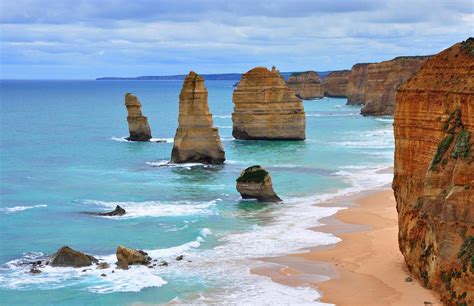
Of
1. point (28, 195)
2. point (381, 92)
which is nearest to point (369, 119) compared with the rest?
point (381, 92)

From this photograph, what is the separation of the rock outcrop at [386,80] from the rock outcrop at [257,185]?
7985 cm

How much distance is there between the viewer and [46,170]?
198 feet

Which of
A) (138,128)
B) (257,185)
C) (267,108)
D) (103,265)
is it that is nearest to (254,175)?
(257,185)

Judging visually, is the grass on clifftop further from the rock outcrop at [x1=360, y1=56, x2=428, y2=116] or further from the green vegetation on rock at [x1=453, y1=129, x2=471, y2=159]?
the rock outcrop at [x1=360, y1=56, x2=428, y2=116]

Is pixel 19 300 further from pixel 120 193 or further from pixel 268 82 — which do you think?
pixel 268 82

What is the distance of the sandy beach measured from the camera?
26072mm

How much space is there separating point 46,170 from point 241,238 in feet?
94.4

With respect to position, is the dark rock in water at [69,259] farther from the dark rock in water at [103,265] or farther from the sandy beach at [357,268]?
the sandy beach at [357,268]

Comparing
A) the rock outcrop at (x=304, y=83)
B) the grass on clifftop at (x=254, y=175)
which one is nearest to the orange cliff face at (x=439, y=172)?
the grass on clifftop at (x=254, y=175)

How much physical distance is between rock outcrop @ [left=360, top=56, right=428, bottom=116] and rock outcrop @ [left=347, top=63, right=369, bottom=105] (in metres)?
26.0

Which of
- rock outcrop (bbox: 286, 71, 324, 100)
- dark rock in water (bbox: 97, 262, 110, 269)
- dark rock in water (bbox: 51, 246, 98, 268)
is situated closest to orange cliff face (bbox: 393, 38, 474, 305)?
dark rock in water (bbox: 97, 262, 110, 269)

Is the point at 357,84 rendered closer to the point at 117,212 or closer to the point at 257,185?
the point at 257,185

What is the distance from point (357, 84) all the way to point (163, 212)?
4903 inches

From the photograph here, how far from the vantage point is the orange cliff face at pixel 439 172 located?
23.0 metres
